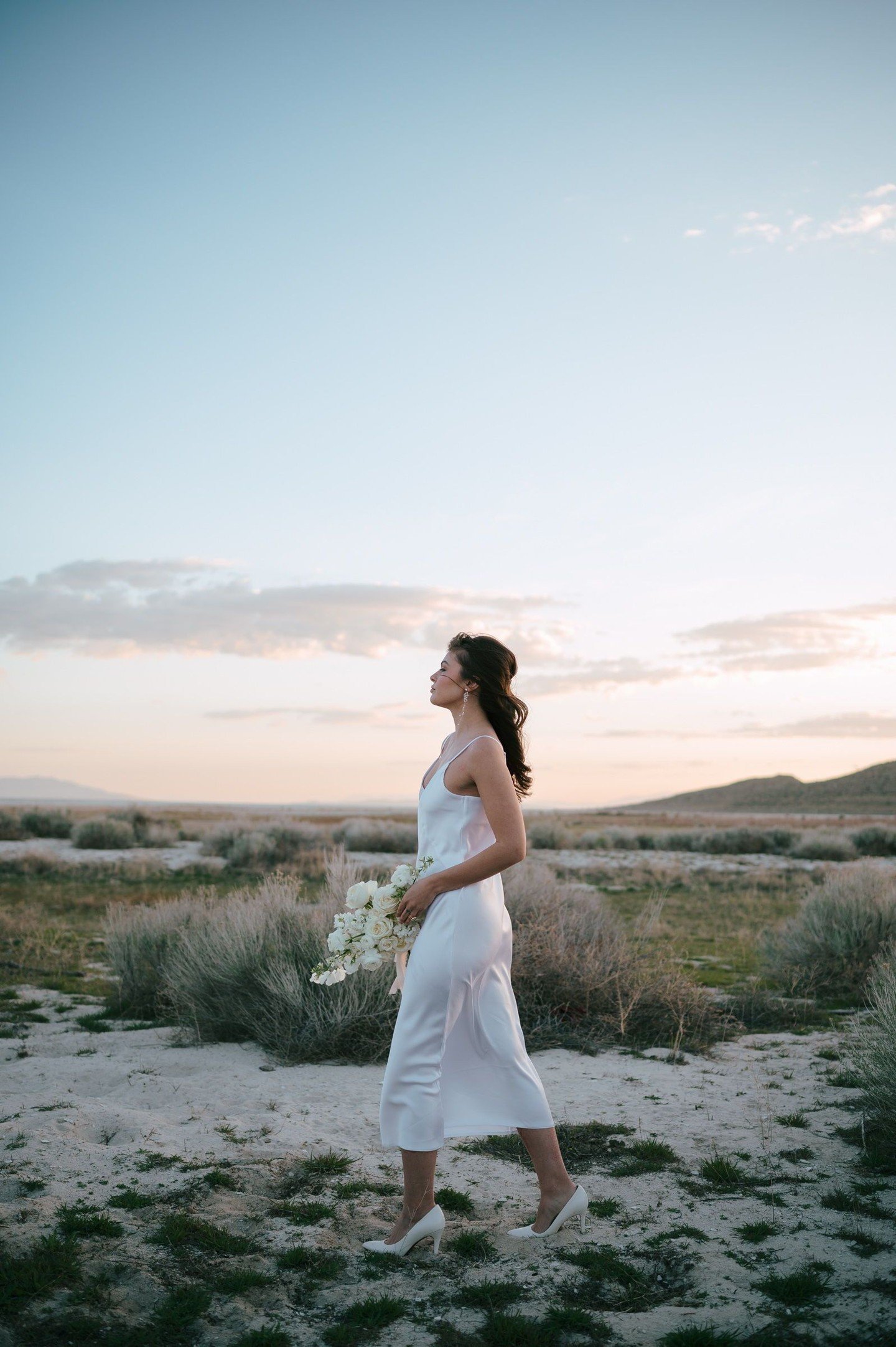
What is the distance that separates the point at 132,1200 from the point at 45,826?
28233 millimetres

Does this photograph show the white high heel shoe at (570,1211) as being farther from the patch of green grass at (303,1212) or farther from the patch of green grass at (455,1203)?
the patch of green grass at (303,1212)

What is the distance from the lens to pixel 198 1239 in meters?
3.82

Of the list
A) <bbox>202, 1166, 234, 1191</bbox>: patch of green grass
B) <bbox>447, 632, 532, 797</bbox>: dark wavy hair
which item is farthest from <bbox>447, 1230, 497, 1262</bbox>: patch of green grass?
<bbox>447, 632, 532, 797</bbox>: dark wavy hair

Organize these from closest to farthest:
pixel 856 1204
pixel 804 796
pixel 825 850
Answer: pixel 856 1204, pixel 825 850, pixel 804 796

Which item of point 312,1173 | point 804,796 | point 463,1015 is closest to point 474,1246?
point 463,1015

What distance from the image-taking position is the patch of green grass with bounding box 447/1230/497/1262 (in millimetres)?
3740

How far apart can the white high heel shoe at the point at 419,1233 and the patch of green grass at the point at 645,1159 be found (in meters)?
1.37

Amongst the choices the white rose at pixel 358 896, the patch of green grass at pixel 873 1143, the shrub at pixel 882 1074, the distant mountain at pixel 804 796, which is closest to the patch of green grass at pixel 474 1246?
the white rose at pixel 358 896

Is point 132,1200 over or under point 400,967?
under

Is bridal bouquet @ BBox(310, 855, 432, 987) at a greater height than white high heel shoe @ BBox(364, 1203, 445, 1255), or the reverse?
bridal bouquet @ BBox(310, 855, 432, 987)

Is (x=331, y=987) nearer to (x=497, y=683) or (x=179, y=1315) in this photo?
(x=179, y=1315)

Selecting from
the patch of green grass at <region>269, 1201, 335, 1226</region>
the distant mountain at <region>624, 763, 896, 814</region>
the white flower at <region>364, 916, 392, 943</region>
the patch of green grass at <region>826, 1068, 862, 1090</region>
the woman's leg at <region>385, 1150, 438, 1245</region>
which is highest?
the white flower at <region>364, 916, 392, 943</region>

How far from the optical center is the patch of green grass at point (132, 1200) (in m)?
4.11

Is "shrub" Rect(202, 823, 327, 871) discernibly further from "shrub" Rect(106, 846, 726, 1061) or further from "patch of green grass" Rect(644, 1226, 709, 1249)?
"patch of green grass" Rect(644, 1226, 709, 1249)
